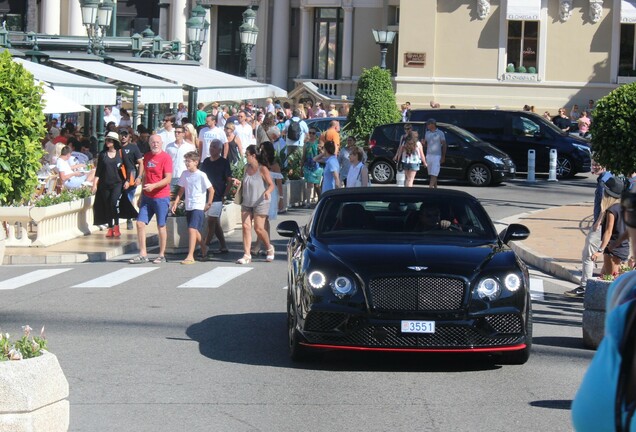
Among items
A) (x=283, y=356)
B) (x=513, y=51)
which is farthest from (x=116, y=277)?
(x=513, y=51)

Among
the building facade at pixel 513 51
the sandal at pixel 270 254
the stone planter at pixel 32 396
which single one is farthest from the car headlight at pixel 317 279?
the building facade at pixel 513 51

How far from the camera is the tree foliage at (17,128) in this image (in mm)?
12375

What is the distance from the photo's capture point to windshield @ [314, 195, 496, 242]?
1138 centimetres

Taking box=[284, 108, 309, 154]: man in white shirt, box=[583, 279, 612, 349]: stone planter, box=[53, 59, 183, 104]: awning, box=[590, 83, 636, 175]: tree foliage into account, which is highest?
box=[53, 59, 183, 104]: awning

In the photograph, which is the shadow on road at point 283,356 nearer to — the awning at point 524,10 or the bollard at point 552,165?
the bollard at point 552,165

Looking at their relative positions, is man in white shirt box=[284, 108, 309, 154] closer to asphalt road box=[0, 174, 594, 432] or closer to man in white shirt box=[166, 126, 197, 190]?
man in white shirt box=[166, 126, 197, 190]

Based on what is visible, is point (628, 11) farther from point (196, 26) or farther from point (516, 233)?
point (516, 233)

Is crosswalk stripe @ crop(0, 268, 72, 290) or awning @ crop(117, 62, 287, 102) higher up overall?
awning @ crop(117, 62, 287, 102)

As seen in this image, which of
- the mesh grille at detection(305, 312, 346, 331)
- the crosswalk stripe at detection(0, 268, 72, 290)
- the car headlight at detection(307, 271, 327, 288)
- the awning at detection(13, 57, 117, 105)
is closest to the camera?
the mesh grille at detection(305, 312, 346, 331)

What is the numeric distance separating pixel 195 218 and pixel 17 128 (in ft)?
19.4

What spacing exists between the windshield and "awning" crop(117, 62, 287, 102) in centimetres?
2069

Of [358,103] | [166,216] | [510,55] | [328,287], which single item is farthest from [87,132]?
[328,287]

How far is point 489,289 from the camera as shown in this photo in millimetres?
10219

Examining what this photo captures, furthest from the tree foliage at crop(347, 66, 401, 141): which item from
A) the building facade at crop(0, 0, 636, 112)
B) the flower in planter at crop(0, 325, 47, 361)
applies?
the flower in planter at crop(0, 325, 47, 361)
